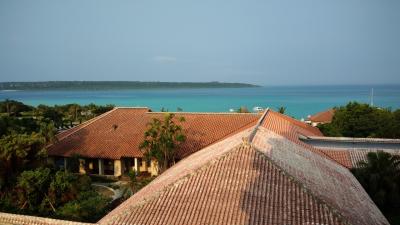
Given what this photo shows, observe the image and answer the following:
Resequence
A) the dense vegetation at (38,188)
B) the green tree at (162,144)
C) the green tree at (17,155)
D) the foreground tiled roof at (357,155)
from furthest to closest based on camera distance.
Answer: the green tree at (162,144)
the foreground tiled roof at (357,155)
the green tree at (17,155)
the dense vegetation at (38,188)

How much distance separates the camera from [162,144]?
84.5ft

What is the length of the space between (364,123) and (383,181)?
19.6m

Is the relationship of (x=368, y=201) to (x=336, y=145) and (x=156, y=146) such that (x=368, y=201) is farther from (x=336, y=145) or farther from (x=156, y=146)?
(x=156, y=146)

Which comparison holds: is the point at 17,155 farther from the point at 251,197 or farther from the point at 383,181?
the point at 383,181

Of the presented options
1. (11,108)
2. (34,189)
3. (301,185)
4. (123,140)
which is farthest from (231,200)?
(11,108)

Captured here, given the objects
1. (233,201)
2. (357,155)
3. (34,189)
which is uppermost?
(233,201)

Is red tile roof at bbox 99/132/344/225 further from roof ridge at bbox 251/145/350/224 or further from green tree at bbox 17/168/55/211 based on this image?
green tree at bbox 17/168/55/211

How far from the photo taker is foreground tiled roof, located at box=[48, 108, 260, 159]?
28984 mm

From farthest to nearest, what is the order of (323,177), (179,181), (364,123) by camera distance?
(364,123), (323,177), (179,181)

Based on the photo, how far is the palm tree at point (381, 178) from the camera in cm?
2023

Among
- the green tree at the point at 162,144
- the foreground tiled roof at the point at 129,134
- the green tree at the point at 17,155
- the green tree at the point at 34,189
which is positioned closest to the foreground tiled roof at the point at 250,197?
the green tree at the point at 34,189

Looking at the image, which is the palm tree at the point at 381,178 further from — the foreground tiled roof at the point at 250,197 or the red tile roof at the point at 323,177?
the foreground tiled roof at the point at 250,197

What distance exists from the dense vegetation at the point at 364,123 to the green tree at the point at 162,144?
1984cm

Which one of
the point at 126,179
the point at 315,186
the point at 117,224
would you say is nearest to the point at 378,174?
the point at 315,186
